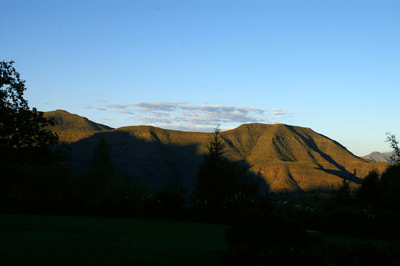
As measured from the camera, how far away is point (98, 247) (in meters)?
9.55

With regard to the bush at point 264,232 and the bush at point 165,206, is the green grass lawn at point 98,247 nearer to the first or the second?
the bush at point 264,232

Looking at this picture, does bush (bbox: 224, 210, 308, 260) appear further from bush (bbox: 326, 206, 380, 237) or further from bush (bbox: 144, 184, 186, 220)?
bush (bbox: 144, 184, 186, 220)

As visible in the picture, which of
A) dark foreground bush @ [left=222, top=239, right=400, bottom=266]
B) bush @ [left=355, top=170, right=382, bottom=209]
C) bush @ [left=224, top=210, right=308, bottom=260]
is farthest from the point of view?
bush @ [left=355, top=170, right=382, bottom=209]

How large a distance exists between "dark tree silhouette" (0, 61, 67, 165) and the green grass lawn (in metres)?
11.4

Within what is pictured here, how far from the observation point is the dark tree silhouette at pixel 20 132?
78.0 feet

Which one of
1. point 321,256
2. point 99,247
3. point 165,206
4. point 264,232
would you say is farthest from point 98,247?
point 165,206

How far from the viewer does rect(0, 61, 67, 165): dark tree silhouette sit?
23781 mm

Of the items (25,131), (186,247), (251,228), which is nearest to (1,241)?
(186,247)

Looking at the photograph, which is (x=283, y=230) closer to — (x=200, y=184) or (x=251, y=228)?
(x=251, y=228)

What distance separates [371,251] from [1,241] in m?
8.42

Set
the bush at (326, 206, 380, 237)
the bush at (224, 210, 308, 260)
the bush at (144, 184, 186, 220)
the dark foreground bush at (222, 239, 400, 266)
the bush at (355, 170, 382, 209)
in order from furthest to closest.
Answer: the bush at (355, 170, 382, 209), the bush at (144, 184, 186, 220), the bush at (326, 206, 380, 237), the bush at (224, 210, 308, 260), the dark foreground bush at (222, 239, 400, 266)

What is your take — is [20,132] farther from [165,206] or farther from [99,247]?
[99,247]

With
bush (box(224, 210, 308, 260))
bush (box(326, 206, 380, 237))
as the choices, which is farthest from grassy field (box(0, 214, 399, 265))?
bush (box(326, 206, 380, 237))

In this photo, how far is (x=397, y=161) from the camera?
973 inches
